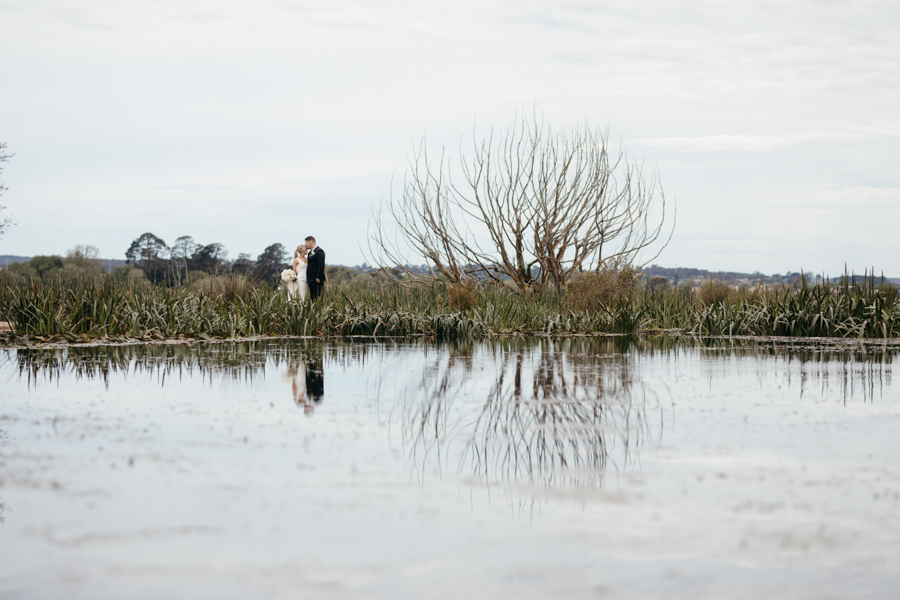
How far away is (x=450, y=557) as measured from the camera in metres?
3.33

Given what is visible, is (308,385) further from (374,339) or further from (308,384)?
(374,339)

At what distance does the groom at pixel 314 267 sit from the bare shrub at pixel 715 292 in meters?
8.85

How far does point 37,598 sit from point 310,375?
6.35m

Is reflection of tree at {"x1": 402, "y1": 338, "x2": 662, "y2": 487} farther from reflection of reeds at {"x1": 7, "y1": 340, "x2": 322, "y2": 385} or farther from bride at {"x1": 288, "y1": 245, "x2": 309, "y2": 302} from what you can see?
bride at {"x1": 288, "y1": 245, "x2": 309, "y2": 302}

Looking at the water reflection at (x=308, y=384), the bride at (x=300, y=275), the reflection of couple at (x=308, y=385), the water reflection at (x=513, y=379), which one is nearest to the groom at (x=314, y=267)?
the bride at (x=300, y=275)

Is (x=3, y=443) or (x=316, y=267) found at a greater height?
(x=316, y=267)

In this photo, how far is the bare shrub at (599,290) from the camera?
19.0 metres

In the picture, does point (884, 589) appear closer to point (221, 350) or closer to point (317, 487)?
point (317, 487)

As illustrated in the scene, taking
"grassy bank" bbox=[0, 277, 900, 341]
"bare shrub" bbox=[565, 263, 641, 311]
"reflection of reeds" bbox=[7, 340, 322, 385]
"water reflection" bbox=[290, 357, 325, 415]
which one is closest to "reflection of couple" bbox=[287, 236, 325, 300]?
"grassy bank" bbox=[0, 277, 900, 341]

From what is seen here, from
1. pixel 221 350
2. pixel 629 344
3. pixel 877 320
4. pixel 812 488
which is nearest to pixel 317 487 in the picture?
pixel 812 488

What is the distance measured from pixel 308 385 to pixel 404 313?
27.9 feet

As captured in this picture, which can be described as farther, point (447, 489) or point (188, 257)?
point (188, 257)

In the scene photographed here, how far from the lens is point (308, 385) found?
8.41 meters

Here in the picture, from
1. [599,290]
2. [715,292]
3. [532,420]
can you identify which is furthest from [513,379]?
[715,292]
